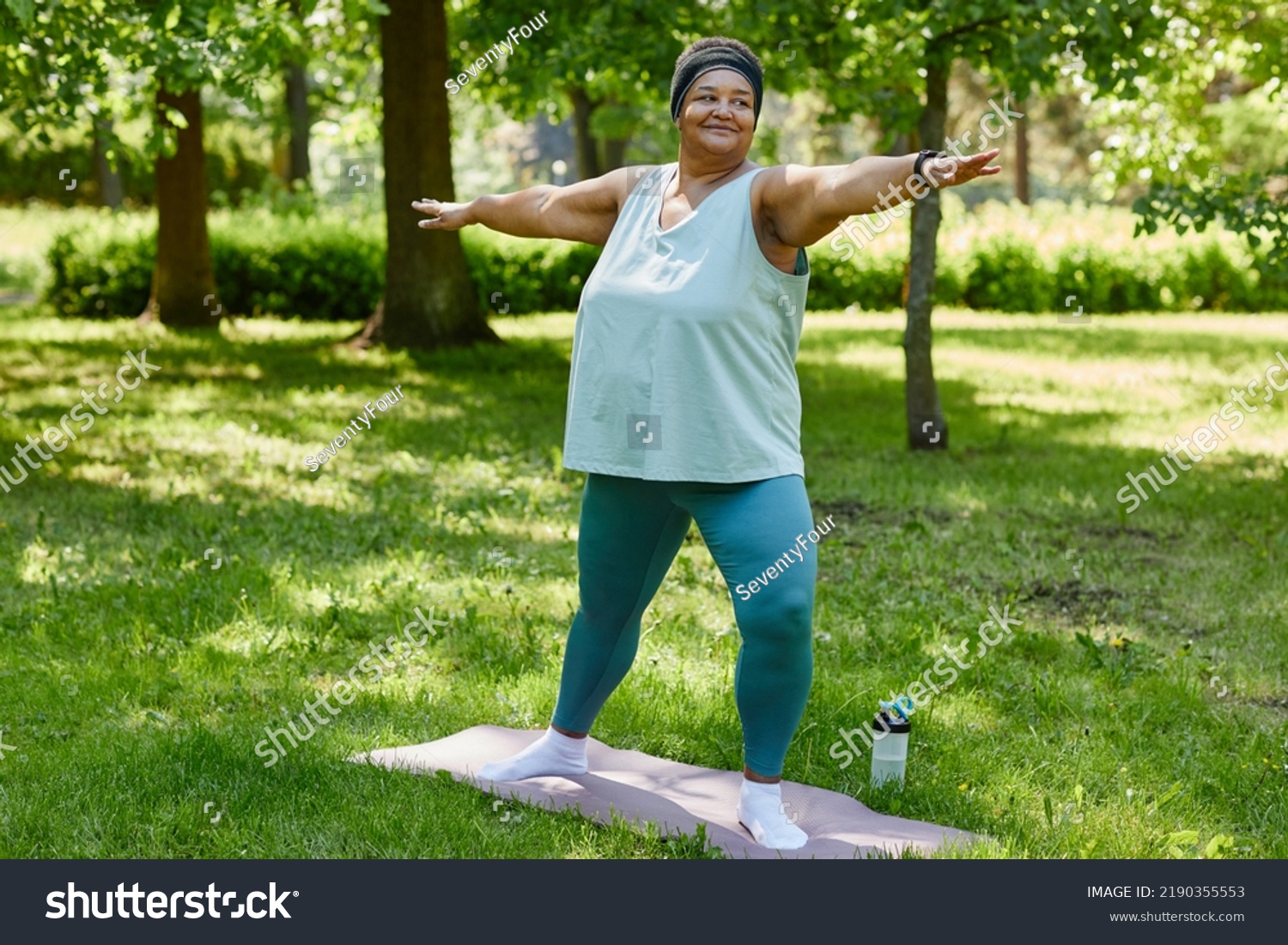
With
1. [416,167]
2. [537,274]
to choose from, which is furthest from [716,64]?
[537,274]

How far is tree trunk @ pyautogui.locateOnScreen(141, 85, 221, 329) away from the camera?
16797 millimetres

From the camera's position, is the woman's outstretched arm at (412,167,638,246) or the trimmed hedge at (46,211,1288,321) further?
the trimmed hedge at (46,211,1288,321)

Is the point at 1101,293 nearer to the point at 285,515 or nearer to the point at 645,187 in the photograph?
the point at 285,515

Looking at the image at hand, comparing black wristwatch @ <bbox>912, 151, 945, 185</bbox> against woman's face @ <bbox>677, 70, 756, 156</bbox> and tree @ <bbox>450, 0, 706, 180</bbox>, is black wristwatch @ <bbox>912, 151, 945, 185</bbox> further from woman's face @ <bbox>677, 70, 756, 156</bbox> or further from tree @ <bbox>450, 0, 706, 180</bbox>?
tree @ <bbox>450, 0, 706, 180</bbox>

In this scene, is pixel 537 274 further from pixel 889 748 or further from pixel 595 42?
pixel 889 748

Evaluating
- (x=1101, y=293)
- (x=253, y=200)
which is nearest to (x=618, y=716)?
(x=1101, y=293)

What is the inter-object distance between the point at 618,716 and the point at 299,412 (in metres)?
6.82

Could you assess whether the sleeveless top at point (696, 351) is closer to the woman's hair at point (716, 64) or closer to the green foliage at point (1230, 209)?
the woman's hair at point (716, 64)

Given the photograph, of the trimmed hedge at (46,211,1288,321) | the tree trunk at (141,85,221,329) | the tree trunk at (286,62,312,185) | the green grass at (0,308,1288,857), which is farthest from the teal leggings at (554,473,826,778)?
the tree trunk at (286,62,312,185)

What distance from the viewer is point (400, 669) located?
5.37m

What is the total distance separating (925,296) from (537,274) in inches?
475

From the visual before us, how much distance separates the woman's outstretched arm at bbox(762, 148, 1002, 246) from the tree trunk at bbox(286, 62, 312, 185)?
22.4 meters

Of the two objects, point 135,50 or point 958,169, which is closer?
point 958,169

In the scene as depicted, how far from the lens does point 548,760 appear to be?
4332 mm
